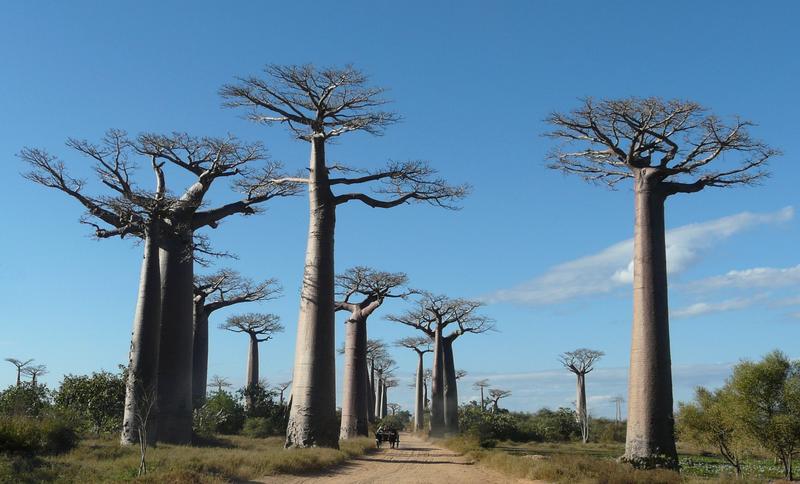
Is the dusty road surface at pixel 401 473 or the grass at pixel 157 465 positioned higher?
the grass at pixel 157 465

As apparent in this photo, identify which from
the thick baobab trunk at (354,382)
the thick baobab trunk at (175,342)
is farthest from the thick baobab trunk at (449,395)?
the thick baobab trunk at (175,342)

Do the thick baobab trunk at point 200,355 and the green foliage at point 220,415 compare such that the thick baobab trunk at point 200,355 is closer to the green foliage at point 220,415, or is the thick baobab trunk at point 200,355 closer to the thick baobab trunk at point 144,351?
the green foliage at point 220,415

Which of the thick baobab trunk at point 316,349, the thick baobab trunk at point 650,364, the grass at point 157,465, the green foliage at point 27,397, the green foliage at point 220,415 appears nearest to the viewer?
the grass at point 157,465

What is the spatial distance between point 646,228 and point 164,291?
34.4ft

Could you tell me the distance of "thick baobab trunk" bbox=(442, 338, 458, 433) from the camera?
116 feet

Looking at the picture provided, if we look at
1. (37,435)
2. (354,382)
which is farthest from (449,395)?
(37,435)

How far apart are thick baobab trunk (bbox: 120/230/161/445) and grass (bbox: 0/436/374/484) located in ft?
5.36

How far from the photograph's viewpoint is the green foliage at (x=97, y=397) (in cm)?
2117

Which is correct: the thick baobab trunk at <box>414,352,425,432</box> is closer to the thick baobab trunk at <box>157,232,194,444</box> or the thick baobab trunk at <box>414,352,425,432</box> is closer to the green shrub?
the green shrub

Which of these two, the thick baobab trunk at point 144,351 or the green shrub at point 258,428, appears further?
the green shrub at point 258,428

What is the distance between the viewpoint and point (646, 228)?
14898 millimetres

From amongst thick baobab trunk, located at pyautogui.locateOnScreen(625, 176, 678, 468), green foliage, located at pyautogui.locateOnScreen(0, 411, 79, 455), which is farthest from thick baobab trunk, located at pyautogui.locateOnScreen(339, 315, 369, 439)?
thick baobab trunk, located at pyautogui.locateOnScreen(625, 176, 678, 468)

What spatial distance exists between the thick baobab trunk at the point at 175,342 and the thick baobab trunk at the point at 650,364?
9591 mm

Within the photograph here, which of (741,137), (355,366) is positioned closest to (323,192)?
(741,137)
